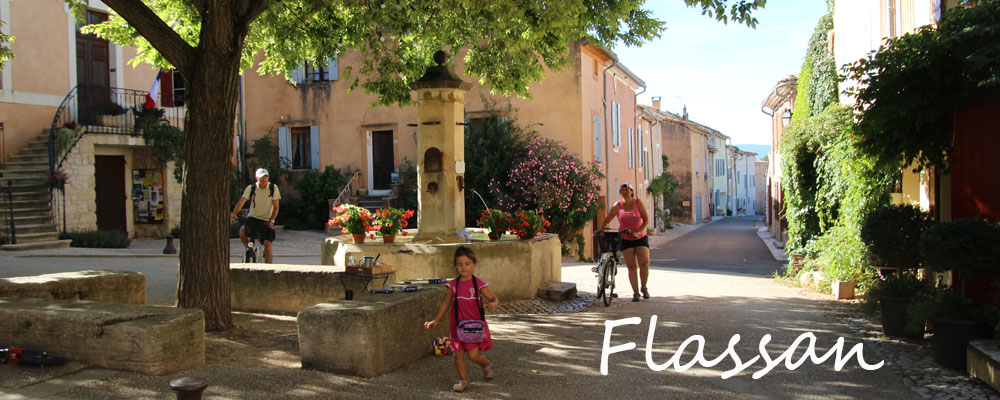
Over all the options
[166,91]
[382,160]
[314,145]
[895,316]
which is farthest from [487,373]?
[314,145]

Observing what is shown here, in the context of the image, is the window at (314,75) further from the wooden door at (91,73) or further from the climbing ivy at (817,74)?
the climbing ivy at (817,74)

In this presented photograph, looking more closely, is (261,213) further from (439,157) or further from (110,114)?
(110,114)

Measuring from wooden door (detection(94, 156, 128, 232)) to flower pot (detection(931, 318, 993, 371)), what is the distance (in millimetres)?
18871

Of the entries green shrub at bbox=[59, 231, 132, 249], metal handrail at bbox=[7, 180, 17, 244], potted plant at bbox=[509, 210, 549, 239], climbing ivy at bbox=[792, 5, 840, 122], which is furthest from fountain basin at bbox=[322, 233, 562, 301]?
green shrub at bbox=[59, 231, 132, 249]

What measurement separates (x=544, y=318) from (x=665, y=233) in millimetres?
29172

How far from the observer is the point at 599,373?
19.1 feet

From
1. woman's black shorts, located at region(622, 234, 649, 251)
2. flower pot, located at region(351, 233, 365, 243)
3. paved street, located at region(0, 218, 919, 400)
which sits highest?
flower pot, located at region(351, 233, 365, 243)

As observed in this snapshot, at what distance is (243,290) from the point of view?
8367mm

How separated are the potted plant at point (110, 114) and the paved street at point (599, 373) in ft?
48.7

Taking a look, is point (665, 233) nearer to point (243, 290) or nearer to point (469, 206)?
point (469, 206)

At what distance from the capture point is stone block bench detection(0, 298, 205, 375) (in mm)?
5008

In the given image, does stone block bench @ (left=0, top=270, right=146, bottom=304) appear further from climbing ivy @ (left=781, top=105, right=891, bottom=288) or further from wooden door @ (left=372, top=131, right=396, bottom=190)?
wooden door @ (left=372, top=131, right=396, bottom=190)

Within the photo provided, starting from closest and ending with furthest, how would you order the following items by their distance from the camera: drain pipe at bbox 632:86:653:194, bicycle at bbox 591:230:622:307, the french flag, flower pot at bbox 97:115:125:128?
bicycle at bbox 591:230:622:307 → the french flag → flower pot at bbox 97:115:125:128 → drain pipe at bbox 632:86:653:194

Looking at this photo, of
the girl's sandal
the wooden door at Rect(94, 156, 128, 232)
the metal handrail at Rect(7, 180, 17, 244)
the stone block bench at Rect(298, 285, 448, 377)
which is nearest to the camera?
the stone block bench at Rect(298, 285, 448, 377)
